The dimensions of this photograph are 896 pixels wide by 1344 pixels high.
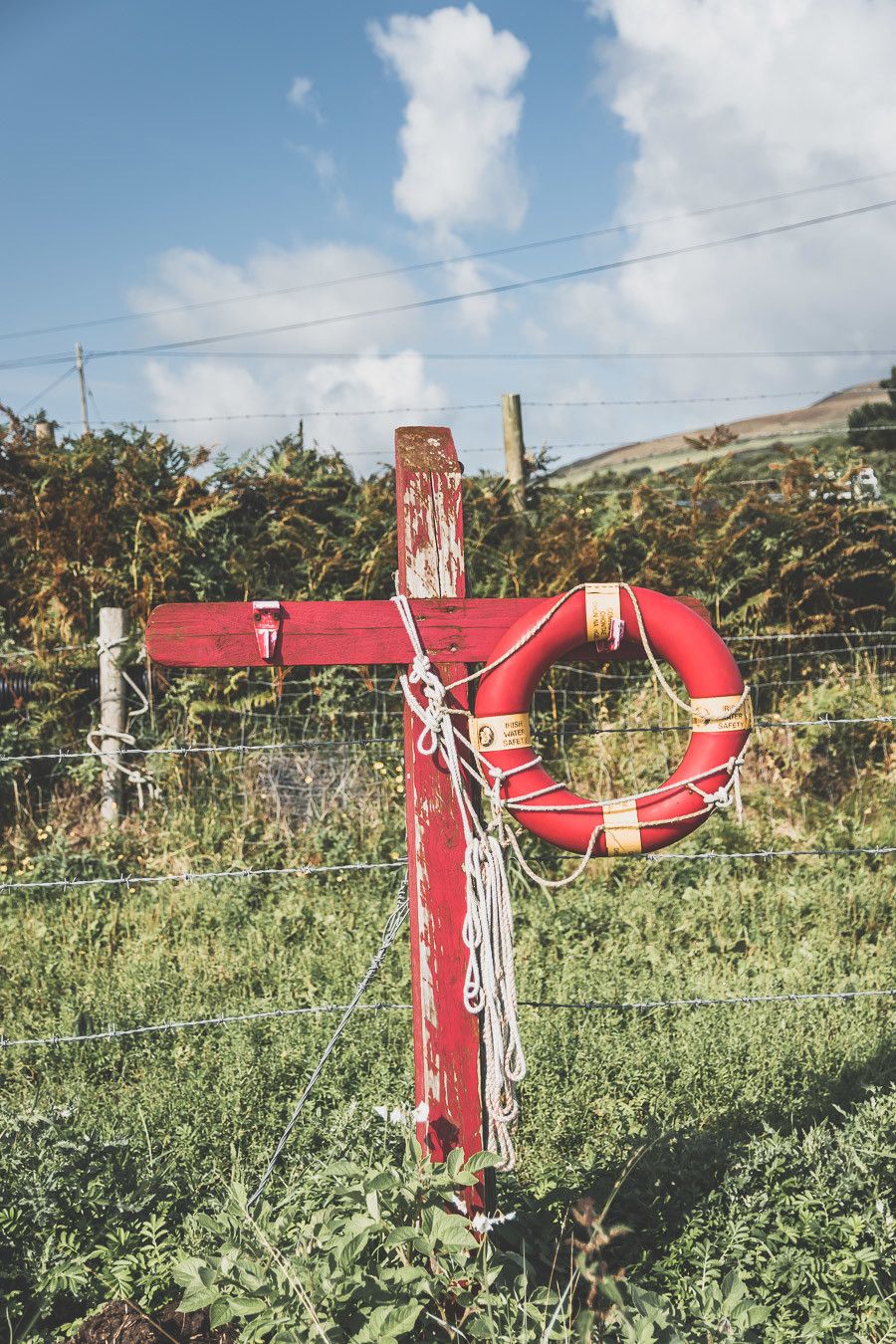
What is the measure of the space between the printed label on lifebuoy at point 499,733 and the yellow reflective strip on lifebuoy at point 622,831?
10.3 inches

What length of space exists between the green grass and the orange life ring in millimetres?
757

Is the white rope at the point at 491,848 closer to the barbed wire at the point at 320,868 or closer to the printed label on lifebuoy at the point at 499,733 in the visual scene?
the printed label on lifebuoy at the point at 499,733

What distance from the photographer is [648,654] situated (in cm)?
227

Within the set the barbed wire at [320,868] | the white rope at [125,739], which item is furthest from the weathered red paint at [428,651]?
the white rope at [125,739]

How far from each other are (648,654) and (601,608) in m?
0.16

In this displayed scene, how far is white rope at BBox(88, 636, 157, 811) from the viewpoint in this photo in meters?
5.34

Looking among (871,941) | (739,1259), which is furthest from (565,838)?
(871,941)

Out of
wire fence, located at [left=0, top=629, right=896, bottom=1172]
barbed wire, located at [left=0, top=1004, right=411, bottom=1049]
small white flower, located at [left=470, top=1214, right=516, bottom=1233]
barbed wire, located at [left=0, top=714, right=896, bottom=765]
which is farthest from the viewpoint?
wire fence, located at [left=0, top=629, right=896, bottom=1172]

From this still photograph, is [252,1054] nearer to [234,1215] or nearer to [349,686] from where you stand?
[234,1215]

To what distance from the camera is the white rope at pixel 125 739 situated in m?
5.34

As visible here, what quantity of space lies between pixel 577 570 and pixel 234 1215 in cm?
460

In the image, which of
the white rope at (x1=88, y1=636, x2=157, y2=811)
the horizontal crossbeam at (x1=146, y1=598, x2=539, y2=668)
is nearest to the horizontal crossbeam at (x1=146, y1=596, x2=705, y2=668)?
the horizontal crossbeam at (x1=146, y1=598, x2=539, y2=668)

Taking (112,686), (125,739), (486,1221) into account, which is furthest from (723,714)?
(112,686)

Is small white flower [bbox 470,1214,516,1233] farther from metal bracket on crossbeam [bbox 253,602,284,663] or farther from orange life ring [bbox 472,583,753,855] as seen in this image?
metal bracket on crossbeam [bbox 253,602,284,663]
